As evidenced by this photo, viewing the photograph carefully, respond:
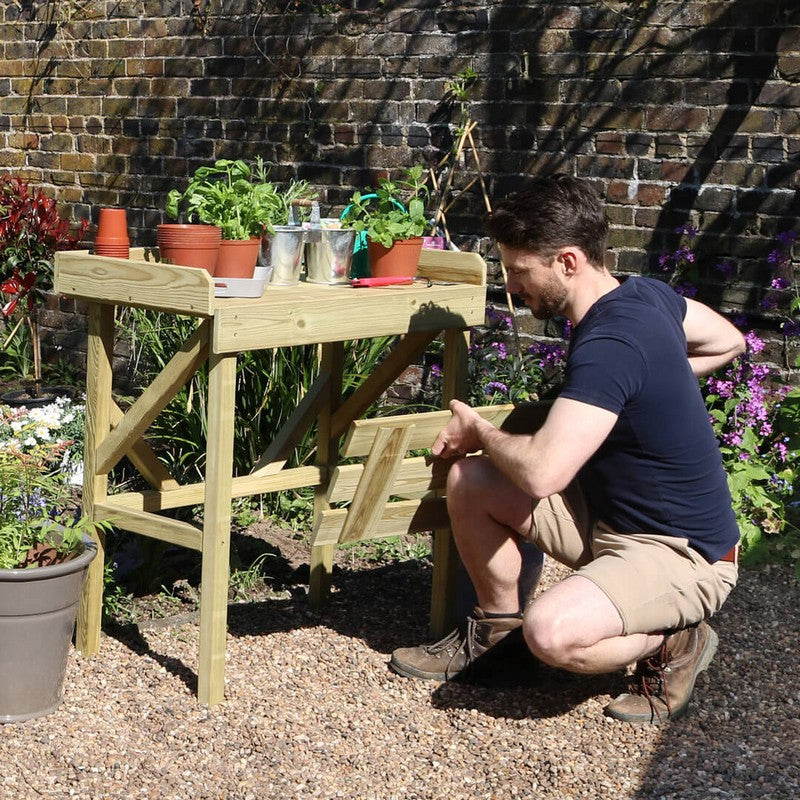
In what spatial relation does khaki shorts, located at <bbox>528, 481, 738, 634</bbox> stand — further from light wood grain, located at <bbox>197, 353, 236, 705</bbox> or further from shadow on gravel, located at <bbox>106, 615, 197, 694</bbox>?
shadow on gravel, located at <bbox>106, 615, 197, 694</bbox>

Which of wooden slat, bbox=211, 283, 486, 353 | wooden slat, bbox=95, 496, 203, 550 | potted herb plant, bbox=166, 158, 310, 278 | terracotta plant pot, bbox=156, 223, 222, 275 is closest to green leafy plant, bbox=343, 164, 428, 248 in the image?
wooden slat, bbox=211, 283, 486, 353

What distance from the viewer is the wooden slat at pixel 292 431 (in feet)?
12.8

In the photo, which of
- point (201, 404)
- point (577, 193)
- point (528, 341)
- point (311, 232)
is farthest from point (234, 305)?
point (528, 341)

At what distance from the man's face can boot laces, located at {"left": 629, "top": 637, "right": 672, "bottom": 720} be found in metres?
0.95

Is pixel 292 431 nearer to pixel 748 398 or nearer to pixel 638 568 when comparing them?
Result: pixel 638 568

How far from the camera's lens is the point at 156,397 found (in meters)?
3.41

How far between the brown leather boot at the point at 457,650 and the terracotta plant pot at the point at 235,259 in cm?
118

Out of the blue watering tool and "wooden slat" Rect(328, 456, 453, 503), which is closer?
"wooden slat" Rect(328, 456, 453, 503)

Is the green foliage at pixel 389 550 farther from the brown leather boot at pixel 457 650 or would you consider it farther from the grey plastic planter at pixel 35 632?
the grey plastic planter at pixel 35 632

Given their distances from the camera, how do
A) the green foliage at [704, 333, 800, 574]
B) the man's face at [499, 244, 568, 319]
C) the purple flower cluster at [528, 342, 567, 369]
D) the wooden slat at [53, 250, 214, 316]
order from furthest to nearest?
1. the purple flower cluster at [528, 342, 567, 369]
2. the green foliage at [704, 333, 800, 574]
3. the man's face at [499, 244, 568, 319]
4. the wooden slat at [53, 250, 214, 316]

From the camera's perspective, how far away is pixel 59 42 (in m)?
6.98

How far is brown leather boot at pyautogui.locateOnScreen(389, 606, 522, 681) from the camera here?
3537 mm

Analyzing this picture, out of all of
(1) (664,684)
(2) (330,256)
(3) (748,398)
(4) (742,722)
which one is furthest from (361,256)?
(3) (748,398)

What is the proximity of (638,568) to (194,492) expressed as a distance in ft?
4.50
